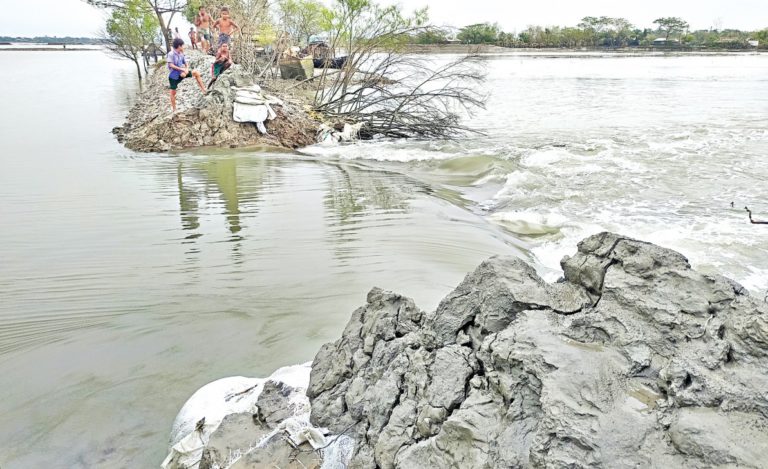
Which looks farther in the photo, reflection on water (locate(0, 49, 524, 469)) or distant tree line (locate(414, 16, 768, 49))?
Answer: distant tree line (locate(414, 16, 768, 49))

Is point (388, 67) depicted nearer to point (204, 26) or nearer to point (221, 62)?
point (221, 62)

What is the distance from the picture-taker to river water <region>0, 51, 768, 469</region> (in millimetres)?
3488

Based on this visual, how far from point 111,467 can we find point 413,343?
1653mm

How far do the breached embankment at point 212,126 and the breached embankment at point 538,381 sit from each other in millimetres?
10278

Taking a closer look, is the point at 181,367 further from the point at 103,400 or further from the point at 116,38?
the point at 116,38

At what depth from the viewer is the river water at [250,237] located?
137 inches

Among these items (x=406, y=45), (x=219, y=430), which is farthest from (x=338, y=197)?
(x=406, y=45)

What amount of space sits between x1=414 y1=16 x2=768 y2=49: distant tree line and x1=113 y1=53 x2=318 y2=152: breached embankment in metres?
66.6

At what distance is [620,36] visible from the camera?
294ft

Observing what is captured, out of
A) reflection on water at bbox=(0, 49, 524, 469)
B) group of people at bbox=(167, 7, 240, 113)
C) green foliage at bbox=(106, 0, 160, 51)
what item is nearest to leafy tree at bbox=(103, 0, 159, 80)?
green foliage at bbox=(106, 0, 160, 51)

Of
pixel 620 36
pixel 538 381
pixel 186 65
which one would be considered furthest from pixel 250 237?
pixel 620 36

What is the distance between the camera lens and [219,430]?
8.64 ft

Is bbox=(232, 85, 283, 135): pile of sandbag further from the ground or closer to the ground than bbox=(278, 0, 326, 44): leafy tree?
closer to the ground

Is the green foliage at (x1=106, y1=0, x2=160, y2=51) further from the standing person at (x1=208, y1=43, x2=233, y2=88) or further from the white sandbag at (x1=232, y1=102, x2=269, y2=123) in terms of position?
the white sandbag at (x1=232, y1=102, x2=269, y2=123)
